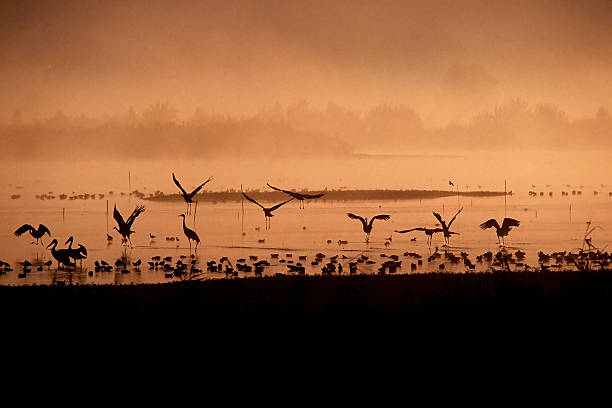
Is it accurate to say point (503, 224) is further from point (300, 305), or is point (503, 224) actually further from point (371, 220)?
point (300, 305)

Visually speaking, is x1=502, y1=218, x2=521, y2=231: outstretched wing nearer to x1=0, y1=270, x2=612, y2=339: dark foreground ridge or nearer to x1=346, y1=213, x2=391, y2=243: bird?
x1=346, y1=213, x2=391, y2=243: bird

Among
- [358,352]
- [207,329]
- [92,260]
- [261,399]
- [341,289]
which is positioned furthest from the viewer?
[92,260]

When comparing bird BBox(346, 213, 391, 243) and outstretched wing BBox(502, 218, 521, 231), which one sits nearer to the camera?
outstretched wing BBox(502, 218, 521, 231)

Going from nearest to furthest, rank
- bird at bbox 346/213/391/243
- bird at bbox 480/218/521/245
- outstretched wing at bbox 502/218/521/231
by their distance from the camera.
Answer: outstretched wing at bbox 502/218/521/231 → bird at bbox 480/218/521/245 → bird at bbox 346/213/391/243

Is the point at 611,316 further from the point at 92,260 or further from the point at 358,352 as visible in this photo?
the point at 92,260

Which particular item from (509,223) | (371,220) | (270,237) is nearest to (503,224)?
(509,223)

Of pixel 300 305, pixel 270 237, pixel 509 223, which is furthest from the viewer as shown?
pixel 270 237

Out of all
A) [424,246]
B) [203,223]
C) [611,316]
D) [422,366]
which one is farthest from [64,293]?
[203,223]

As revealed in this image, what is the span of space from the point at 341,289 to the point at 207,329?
2447 millimetres

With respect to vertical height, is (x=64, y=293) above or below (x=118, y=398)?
above

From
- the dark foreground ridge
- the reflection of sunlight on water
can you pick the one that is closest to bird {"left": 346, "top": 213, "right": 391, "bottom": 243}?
the reflection of sunlight on water

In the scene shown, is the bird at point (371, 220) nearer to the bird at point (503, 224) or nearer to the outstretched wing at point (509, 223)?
the bird at point (503, 224)

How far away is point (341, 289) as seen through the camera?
28.2 ft

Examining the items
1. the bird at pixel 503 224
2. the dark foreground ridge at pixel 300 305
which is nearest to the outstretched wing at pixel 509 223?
the bird at pixel 503 224
